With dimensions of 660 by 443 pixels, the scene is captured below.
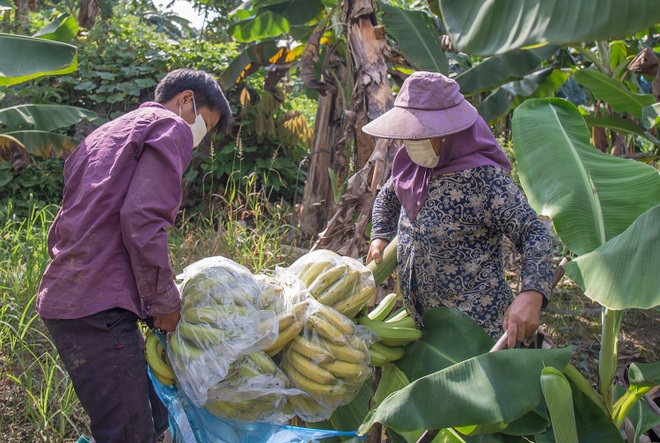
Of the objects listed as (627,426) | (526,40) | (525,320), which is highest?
(526,40)

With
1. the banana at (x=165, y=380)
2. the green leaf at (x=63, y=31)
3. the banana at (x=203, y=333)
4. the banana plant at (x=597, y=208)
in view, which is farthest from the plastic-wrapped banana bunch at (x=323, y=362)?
the green leaf at (x=63, y=31)

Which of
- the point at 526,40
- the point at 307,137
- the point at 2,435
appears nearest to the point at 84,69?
the point at 307,137

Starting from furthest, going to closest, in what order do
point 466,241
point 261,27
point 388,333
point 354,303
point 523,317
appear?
point 261,27 < point 466,241 < point 388,333 < point 354,303 < point 523,317

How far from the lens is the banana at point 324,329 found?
197 centimetres

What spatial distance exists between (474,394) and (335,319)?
0.46m

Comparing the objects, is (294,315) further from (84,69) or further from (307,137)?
(84,69)

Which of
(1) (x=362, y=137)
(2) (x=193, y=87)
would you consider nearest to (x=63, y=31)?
(1) (x=362, y=137)

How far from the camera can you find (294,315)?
196 centimetres

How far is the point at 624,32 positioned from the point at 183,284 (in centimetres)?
141

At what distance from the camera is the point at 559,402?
179 centimetres

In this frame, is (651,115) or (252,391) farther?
(651,115)

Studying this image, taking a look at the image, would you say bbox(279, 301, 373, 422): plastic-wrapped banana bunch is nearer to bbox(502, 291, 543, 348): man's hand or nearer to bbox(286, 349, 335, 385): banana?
bbox(286, 349, 335, 385): banana

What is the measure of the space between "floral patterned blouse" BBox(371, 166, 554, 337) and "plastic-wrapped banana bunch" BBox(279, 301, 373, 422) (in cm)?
46

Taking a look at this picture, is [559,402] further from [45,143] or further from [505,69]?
[45,143]
